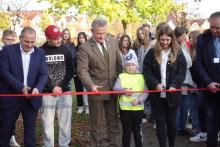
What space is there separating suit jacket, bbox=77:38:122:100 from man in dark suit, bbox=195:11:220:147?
4.50 feet

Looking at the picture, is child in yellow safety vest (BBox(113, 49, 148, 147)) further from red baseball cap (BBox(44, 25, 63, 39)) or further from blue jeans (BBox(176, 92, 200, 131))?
blue jeans (BBox(176, 92, 200, 131))

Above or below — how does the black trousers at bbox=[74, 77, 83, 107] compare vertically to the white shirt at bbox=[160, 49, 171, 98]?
below

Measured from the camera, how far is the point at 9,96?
6.09 meters

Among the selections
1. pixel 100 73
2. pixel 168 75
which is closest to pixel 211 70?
pixel 168 75

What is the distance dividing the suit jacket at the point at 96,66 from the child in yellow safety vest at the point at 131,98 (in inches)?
7.9

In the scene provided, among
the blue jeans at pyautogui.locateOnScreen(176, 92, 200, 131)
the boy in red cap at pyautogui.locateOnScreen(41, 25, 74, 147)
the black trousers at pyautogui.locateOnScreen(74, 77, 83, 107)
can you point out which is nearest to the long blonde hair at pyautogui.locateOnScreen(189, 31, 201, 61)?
the blue jeans at pyautogui.locateOnScreen(176, 92, 200, 131)

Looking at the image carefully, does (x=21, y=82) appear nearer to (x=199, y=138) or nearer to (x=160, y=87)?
(x=160, y=87)

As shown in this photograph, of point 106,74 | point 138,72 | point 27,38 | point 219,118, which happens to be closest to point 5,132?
point 27,38

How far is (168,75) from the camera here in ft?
21.6

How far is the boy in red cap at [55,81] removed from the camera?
687 cm

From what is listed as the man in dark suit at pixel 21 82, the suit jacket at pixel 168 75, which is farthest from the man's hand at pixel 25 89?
the suit jacket at pixel 168 75

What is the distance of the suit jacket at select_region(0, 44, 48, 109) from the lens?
603cm

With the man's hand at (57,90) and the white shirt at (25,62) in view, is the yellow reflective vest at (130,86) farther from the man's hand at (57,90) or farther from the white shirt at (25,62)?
the white shirt at (25,62)

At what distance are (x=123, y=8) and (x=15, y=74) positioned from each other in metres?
25.1
